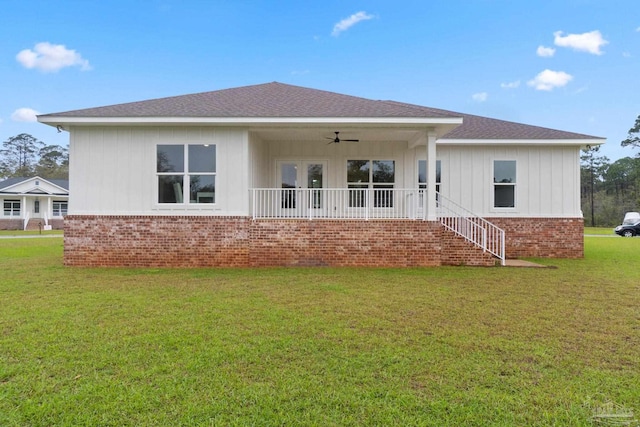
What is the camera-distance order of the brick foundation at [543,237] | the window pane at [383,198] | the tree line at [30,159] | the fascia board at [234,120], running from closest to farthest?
the fascia board at [234,120] < the brick foundation at [543,237] < the window pane at [383,198] < the tree line at [30,159]

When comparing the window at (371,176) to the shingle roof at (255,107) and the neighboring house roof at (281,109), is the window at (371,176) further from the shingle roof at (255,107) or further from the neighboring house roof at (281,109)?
the shingle roof at (255,107)

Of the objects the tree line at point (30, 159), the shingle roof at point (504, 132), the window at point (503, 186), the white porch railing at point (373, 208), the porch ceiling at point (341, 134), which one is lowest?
the white porch railing at point (373, 208)

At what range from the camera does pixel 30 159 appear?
58000mm

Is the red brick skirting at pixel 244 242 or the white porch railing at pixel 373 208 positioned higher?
the white porch railing at pixel 373 208

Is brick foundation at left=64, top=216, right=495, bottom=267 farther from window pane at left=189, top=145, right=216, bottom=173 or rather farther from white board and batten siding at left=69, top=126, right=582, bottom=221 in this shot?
window pane at left=189, top=145, right=216, bottom=173

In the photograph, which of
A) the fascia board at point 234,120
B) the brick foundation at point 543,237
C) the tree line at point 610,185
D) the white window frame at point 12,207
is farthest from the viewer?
the tree line at point 610,185

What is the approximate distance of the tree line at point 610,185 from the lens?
43406mm

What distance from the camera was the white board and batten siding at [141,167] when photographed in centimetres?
916

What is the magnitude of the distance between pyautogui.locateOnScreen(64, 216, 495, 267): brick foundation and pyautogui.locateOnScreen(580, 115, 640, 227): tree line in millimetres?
41288

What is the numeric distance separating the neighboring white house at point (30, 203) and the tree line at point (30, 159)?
83.9 ft

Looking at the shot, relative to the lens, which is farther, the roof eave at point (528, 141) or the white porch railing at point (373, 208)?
the roof eave at point (528, 141)

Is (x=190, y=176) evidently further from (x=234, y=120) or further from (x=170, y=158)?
(x=234, y=120)

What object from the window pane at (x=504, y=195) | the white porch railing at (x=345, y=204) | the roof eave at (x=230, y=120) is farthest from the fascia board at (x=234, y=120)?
the window pane at (x=504, y=195)

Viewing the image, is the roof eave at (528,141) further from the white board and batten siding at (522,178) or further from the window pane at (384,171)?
the window pane at (384,171)
